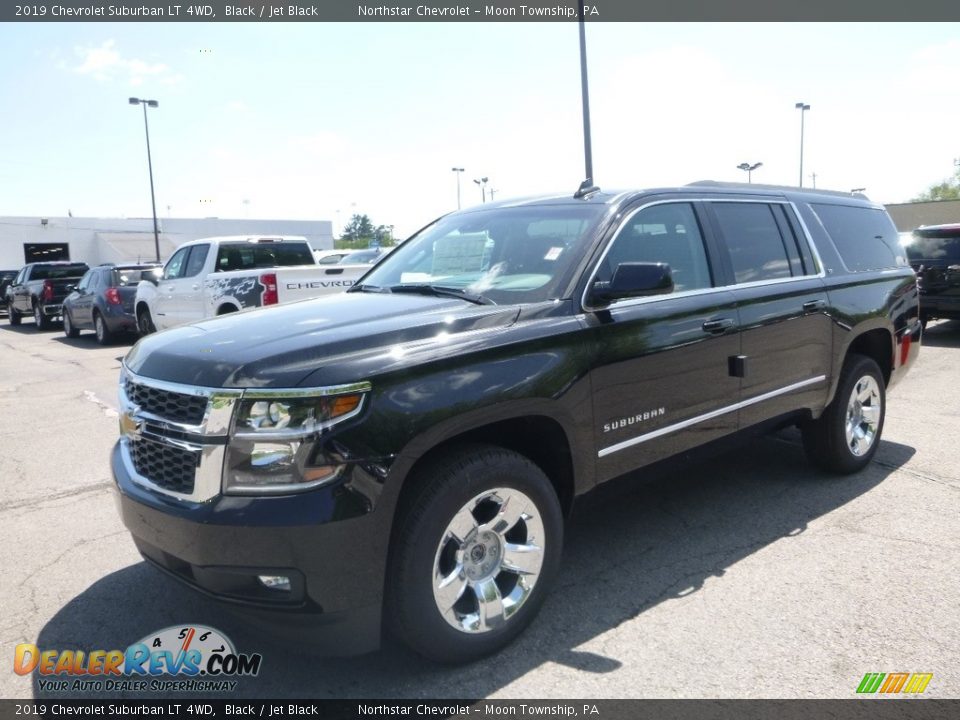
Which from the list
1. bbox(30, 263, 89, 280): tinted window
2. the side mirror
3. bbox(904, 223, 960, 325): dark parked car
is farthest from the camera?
bbox(30, 263, 89, 280): tinted window

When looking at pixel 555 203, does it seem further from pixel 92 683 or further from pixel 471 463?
pixel 92 683

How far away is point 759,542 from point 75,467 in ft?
16.6

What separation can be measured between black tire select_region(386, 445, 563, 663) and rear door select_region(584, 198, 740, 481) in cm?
52

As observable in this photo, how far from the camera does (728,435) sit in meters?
4.24

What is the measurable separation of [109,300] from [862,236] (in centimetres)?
1415

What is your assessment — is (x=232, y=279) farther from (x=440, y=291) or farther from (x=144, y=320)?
(x=440, y=291)

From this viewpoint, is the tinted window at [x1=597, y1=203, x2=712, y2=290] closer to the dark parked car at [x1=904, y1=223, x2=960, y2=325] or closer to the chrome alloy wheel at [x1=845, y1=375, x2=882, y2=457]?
the chrome alloy wheel at [x1=845, y1=375, x2=882, y2=457]

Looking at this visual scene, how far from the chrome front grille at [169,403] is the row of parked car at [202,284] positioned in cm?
614

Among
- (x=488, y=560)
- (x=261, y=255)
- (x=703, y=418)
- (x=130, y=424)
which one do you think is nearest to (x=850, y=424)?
(x=703, y=418)

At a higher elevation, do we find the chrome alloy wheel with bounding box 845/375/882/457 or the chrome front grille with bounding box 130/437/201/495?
the chrome front grille with bounding box 130/437/201/495

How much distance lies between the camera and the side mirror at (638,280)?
3.35 meters

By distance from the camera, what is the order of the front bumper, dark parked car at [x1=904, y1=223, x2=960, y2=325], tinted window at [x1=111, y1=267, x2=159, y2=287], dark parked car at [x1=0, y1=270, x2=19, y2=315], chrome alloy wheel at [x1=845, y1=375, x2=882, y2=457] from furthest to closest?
dark parked car at [x1=0, y1=270, x2=19, y2=315]
tinted window at [x1=111, y1=267, x2=159, y2=287]
dark parked car at [x1=904, y1=223, x2=960, y2=325]
chrome alloy wheel at [x1=845, y1=375, x2=882, y2=457]
the front bumper

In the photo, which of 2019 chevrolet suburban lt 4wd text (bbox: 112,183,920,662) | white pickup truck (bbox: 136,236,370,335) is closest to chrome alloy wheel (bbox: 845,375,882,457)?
2019 chevrolet suburban lt 4wd text (bbox: 112,183,920,662)

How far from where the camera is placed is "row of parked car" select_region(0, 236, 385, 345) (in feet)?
34.0
